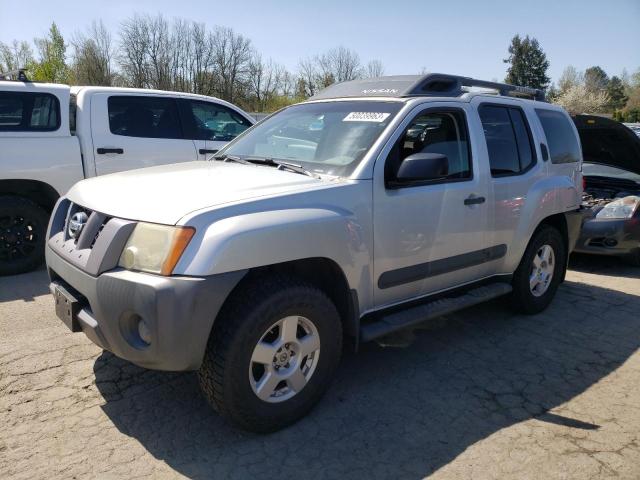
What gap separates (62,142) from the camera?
5.67 m

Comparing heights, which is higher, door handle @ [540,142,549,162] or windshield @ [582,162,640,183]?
door handle @ [540,142,549,162]

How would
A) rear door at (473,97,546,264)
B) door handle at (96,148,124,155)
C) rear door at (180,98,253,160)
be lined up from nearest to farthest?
1. rear door at (473,97,546,264)
2. door handle at (96,148,124,155)
3. rear door at (180,98,253,160)

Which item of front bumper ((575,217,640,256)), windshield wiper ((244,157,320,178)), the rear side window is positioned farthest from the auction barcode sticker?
front bumper ((575,217,640,256))

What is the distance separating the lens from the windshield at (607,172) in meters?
7.26

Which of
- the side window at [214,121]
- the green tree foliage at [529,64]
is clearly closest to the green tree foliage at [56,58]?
the side window at [214,121]

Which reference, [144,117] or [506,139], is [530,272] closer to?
[506,139]

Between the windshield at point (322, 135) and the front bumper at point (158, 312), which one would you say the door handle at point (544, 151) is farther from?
the front bumper at point (158, 312)

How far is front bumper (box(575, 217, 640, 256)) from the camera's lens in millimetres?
6383

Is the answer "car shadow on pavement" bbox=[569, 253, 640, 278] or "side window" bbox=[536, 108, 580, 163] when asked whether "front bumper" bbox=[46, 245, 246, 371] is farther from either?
"car shadow on pavement" bbox=[569, 253, 640, 278]

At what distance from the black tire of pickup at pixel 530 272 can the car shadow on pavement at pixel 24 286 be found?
4379mm

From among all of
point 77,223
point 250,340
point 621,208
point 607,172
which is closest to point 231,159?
point 77,223

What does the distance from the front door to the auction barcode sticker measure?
169 mm

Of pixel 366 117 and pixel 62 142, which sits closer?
pixel 366 117

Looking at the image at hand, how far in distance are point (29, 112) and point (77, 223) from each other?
337 cm
